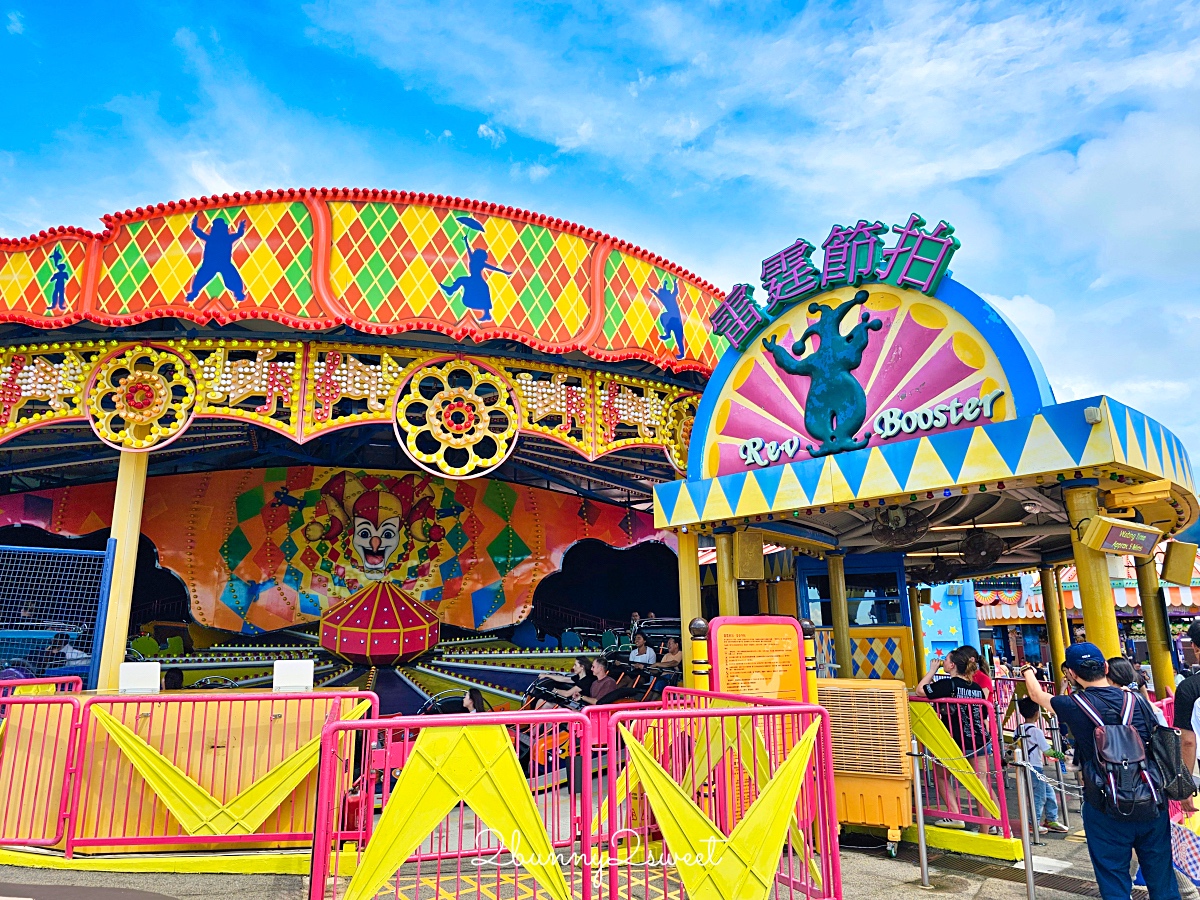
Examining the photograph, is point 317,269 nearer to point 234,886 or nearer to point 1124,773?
point 234,886

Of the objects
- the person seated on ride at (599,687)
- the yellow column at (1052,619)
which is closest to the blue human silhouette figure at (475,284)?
the person seated on ride at (599,687)

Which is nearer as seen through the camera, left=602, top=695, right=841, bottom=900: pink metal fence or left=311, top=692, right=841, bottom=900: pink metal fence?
left=311, top=692, right=841, bottom=900: pink metal fence

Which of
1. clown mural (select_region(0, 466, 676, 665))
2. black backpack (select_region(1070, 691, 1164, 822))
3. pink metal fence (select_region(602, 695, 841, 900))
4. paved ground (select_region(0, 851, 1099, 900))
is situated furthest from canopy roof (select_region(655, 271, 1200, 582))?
clown mural (select_region(0, 466, 676, 665))

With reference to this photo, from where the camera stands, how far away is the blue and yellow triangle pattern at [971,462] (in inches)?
249

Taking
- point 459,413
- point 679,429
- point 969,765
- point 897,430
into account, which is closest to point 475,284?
point 459,413

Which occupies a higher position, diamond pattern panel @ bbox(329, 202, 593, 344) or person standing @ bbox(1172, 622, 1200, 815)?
diamond pattern panel @ bbox(329, 202, 593, 344)

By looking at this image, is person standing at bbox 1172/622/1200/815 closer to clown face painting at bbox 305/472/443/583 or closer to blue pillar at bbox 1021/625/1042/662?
clown face painting at bbox 305/472/443/583

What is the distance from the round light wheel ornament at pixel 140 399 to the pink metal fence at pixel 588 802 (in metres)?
5.37

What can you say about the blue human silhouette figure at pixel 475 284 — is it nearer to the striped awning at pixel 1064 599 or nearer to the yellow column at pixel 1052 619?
the yellow column at pixel 1052 619

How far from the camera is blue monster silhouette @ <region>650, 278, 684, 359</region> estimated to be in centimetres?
1102

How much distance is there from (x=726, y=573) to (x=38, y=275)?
872 cm

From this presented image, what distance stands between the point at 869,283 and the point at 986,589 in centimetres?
2519

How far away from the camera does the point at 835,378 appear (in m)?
8.40

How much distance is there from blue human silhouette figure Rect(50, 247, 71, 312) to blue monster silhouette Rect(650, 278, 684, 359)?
7.15 m
